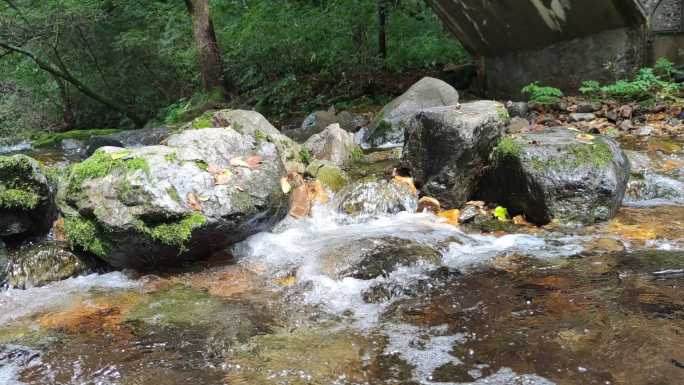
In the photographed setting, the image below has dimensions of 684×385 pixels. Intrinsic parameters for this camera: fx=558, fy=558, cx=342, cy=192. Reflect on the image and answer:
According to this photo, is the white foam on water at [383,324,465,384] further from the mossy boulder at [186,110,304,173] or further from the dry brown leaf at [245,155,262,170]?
the mossy boulder at [186,110,304,173]

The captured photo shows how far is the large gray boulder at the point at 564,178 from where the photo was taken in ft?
15.4

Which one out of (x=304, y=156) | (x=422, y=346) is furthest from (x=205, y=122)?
(x=422, y=346)

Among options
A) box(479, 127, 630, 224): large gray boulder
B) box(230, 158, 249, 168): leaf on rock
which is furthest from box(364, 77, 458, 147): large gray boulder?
box(230, 158, 249, 168): leaf on rock

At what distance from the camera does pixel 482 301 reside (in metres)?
3.38

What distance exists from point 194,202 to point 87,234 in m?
0.85

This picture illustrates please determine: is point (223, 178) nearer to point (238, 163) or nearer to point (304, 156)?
Result: point (238, 163)

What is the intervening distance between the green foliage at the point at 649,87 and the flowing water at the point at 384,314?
3.81 metres

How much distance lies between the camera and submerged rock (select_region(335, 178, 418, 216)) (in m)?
5.46

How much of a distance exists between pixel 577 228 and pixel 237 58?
1036 centimetres

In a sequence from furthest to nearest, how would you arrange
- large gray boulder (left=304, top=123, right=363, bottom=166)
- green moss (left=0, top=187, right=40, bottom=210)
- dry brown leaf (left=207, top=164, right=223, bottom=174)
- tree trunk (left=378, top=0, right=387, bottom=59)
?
1. tree trunk (left=378, top=0, right=387, bottom=59)
2. large gray boulder (left=304, top=123, right=363, bottom=166)
3. dry brown leaf (left=207, top=164, right=223, bottom=174)
4. green moss (left=0, top=187, right=40, bottom=210)

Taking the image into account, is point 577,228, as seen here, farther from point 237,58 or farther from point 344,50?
point 237,58

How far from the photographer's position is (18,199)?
4406 millimetres

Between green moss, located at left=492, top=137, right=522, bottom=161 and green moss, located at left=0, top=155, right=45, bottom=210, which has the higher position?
green moss, located at left=0, top=155, right=45, bottom=210

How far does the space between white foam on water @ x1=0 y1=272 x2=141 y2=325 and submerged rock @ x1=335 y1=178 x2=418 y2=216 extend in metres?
2.22
